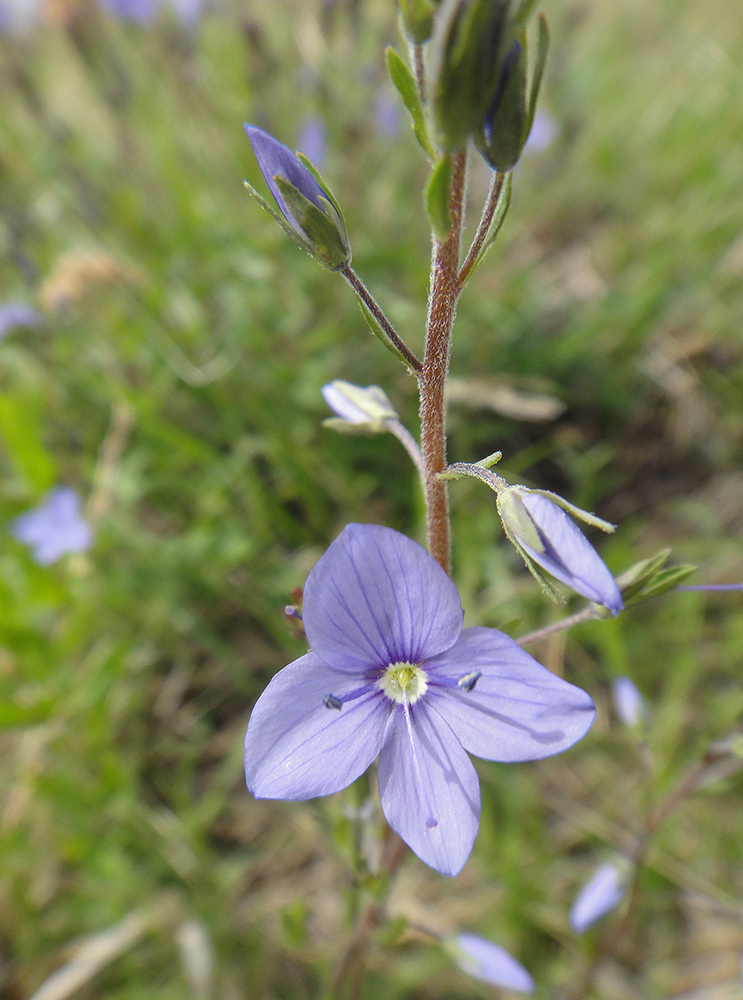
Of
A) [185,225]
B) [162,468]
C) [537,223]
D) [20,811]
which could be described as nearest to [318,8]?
[185,225]

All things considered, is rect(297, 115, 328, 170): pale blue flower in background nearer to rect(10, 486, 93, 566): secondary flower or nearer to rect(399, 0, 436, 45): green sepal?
rect(10, 486, 93, 566): secondary flower

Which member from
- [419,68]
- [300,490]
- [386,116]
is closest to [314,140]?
[386,116]

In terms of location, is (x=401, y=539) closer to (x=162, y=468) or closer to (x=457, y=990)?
(x=457, y=990)

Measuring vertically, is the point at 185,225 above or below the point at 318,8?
below

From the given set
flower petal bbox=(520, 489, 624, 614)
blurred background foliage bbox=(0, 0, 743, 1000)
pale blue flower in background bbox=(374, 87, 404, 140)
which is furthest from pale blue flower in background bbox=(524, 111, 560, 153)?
flower petal bbox=(520, 489, 624, 614)

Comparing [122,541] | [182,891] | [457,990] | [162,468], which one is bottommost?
[457,990]

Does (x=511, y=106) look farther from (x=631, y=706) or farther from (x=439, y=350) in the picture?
(x=631, y=706)
